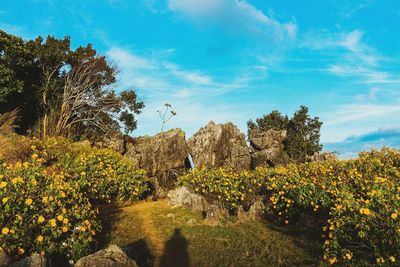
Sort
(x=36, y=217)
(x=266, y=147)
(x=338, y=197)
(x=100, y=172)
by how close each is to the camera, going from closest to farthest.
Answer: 1. (x=36, y=217)
2. (x=338, y=197)
3. (x=100, y=172)
4. (x=266, y=147)

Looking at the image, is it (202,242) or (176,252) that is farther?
(202,242)

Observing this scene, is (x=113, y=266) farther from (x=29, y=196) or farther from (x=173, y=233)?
(x=173, y=233)

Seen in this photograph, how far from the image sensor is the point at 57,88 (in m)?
25.8

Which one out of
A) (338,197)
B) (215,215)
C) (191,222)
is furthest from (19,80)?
(338,197)

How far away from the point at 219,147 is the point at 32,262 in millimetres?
23250

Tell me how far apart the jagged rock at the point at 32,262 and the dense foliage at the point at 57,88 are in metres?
19.7

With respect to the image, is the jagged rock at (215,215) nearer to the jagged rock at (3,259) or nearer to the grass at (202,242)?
the grass at (202,242)

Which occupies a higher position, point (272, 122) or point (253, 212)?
point (272, 122)

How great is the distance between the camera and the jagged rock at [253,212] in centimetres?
1113

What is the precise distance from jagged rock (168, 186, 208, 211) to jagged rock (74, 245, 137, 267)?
705 cm

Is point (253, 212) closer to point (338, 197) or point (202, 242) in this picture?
point (202, 242)

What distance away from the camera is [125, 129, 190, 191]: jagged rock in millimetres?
21250

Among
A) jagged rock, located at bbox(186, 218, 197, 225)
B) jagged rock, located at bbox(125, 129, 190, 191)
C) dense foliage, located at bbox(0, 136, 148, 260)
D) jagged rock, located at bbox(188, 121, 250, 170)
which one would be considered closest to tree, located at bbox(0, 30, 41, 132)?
jagged rock, located at bbox(125, 129, 190, 191)

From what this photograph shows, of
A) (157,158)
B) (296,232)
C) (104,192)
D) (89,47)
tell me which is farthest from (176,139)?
(296,232)
